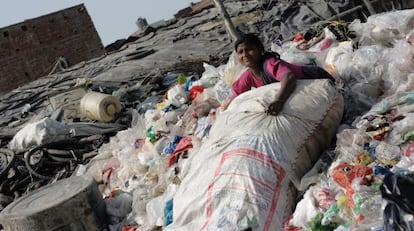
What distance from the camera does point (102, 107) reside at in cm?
662

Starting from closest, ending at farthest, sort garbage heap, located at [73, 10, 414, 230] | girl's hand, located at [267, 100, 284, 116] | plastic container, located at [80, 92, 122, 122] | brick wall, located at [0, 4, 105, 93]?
garbage heap, located at [73, 10, 414, 230]
girl's hand, located at [267, 100, 284, 116]
plastic container, located at [80, 92, 122, 122]
brick wall, located at [0, 4, 105, 93]

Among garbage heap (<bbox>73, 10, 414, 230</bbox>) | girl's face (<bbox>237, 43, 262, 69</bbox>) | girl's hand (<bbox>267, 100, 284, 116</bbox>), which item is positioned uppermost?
girl's face (<bbox>237, 43, 262, 69</bbox>)

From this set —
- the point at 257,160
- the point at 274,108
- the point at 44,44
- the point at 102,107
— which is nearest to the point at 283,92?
the point at 274,108

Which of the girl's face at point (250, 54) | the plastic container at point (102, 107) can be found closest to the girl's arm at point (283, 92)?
the girl's face at point (250, 54)

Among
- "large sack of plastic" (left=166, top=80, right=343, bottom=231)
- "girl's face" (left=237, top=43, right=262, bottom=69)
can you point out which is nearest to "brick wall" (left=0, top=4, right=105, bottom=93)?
"girl's face" (left=237, top=43, right=262, bottom=69)

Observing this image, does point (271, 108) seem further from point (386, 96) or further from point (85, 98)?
point (85, 98)

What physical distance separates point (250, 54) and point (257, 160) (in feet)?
3.33

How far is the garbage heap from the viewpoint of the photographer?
2729 millimetres

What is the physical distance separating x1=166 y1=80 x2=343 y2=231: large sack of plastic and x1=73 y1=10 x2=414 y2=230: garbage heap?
1 centimetres

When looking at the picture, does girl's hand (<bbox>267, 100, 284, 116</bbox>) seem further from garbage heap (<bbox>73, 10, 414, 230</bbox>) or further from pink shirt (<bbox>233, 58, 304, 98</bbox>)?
pink shirt (<bbox>233, 58, 304, 98</bbox>)

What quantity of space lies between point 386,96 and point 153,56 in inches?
279

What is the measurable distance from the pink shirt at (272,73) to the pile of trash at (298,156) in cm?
14

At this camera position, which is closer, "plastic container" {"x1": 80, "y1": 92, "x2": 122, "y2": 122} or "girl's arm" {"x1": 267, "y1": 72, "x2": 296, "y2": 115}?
"girl's arm" {"x1": 267, "y1": 72, "x2": 296, "y2": 115}

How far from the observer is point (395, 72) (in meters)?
3.81
